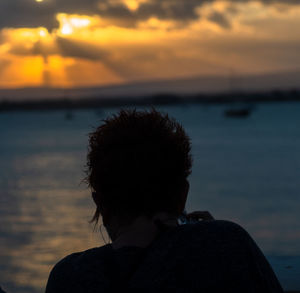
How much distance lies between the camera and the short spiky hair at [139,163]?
1.20 m

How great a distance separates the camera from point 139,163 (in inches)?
46.8

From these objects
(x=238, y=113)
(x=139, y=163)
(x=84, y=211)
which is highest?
(x=238, y=113)

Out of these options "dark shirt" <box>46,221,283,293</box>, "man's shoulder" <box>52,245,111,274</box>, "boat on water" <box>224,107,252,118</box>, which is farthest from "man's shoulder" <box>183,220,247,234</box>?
"boat on water" <box>224,107,252,118</box>

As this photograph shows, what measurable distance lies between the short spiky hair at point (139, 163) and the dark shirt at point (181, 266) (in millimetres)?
83

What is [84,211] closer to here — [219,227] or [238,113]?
[219,227]

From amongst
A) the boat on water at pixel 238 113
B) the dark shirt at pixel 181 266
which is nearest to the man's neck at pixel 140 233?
the dark shirt at pixel 181 266

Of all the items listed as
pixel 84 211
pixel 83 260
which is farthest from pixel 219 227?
pixel 84 211

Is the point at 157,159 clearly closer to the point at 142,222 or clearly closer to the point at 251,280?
the point at 142,222

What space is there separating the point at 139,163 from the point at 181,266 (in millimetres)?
230

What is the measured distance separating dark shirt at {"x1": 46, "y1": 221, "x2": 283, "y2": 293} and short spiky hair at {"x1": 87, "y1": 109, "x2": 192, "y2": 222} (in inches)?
3.3

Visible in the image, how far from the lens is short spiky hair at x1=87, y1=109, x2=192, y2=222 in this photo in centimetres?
120

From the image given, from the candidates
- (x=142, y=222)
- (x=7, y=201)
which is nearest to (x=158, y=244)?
(x=142, y=222)

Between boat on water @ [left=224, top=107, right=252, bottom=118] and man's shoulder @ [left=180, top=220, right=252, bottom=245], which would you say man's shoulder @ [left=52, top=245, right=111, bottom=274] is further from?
boat on water @ [left=224, top=107, right=252, bottom=118]

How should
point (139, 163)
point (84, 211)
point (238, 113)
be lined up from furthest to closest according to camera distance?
point (238, 113), point (84, 211), point (139, 163)
